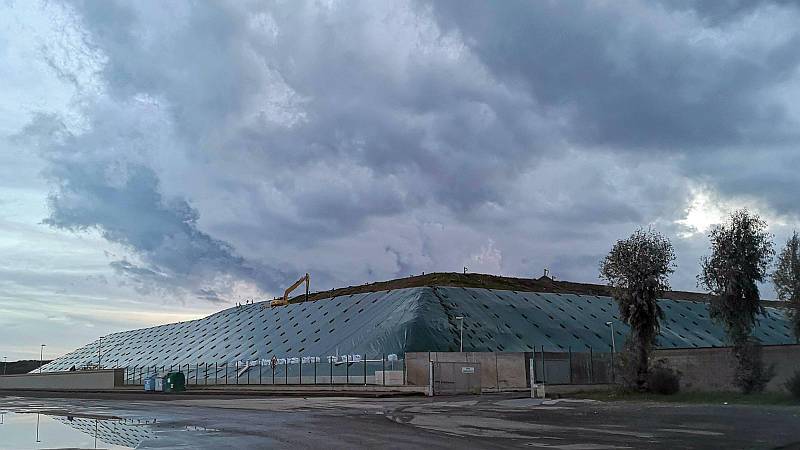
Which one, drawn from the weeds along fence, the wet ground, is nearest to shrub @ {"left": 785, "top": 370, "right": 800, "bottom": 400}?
the wet ground

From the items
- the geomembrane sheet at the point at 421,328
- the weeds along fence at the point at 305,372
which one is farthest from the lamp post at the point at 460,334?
the weeds along fence at the point at 305,372

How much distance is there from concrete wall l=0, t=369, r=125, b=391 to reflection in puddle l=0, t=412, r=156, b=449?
2305 inches

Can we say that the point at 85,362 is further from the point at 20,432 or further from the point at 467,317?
the point at 20,432

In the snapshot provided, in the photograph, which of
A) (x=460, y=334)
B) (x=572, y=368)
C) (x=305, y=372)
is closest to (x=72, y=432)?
(x=572, y=368)

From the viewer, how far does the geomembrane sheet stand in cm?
8556

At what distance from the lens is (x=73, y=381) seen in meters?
89.8

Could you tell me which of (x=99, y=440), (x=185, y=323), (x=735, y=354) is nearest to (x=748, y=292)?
(x=735, y=354)

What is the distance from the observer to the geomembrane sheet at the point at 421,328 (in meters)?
85.6

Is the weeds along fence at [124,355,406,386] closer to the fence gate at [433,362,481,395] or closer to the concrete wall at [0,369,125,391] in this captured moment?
the concrete wall at [0,369,125,391]

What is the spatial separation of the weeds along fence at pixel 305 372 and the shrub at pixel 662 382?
30.1m

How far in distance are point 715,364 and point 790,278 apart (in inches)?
281

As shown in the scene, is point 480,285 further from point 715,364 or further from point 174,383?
point 715,364

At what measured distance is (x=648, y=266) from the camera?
45844 mm

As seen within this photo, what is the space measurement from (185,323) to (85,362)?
23.4 m
